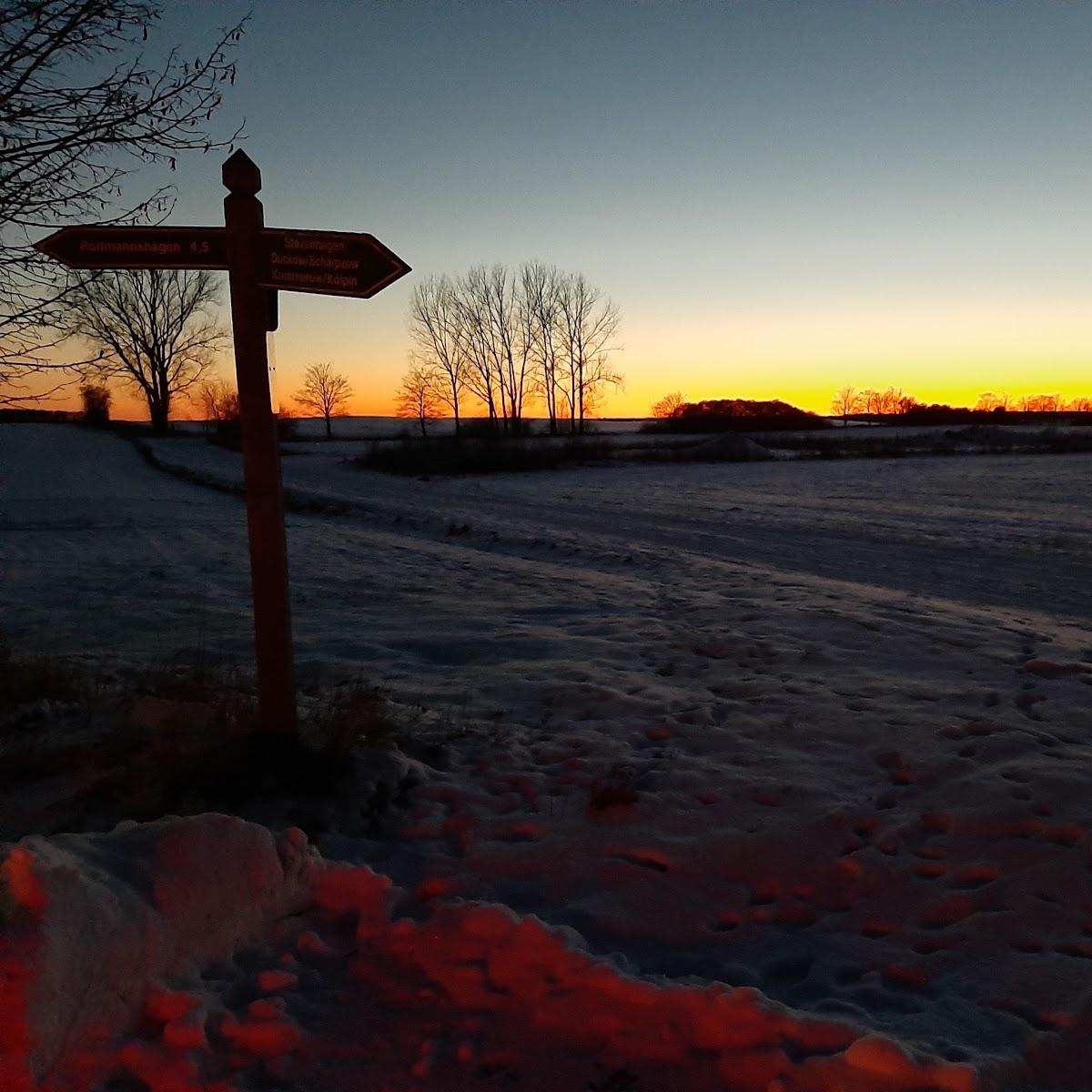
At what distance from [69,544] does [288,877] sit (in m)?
12.4

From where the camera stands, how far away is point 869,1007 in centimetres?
266

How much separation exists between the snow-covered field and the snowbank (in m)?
0.12

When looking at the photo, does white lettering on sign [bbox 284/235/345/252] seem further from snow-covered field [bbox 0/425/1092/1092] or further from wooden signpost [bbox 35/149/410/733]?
snow-covered field [bbox 0/425/1092/1092]

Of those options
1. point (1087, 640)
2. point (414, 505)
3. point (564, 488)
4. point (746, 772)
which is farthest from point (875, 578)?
point (564, 488)

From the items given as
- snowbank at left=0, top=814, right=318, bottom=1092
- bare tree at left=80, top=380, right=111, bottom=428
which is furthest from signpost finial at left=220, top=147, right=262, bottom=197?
bare tree at left=80, top=380, right=111, bottom=428

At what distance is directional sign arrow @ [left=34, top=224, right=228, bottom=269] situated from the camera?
3863mm

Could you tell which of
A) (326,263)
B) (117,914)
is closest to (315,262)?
(326,263)

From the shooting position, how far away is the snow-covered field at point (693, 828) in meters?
2.54

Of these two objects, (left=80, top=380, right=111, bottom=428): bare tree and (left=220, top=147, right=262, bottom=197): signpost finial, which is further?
(left=80, top=380, right=111, bottom=428): bare tree

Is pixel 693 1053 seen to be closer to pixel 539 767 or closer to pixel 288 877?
pixel 288 877

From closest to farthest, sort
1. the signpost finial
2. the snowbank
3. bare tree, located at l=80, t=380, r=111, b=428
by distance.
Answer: the snowbank
the signpost finial
bare tree, located at l=80, t=380, r=111, b=428

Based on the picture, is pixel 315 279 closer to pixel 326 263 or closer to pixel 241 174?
pixel 326 263

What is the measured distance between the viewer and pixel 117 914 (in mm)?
2842

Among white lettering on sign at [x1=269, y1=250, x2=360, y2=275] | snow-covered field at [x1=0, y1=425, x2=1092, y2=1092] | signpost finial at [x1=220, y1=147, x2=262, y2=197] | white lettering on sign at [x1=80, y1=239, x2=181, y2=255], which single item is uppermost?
signpost finial at [x1=220, y1=147, x2=262, y2=197]
